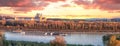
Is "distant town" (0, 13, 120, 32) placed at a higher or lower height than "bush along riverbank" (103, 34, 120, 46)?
higher

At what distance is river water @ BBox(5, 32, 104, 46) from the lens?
200 inches

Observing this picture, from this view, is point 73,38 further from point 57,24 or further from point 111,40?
point 111,40

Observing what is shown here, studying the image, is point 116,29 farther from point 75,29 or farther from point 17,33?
point 17,33

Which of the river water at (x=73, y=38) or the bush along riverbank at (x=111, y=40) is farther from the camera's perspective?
the river water at (x=73, y=38)

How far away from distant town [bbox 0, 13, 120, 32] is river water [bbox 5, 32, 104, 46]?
2.8 inches

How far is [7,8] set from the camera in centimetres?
524

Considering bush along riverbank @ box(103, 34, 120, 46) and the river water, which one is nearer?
bush along riverbank @ box(103, 34, 120, 46)

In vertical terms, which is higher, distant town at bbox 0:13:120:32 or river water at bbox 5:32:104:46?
distant town at bbox 0:13:120:32

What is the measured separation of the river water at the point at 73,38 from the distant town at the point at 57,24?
72 millimetres

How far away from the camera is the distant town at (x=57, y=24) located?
201 inches

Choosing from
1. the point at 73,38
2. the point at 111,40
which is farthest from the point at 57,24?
the point at 111,40

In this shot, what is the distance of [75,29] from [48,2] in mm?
428

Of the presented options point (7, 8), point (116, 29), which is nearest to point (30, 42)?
point (7, 8)

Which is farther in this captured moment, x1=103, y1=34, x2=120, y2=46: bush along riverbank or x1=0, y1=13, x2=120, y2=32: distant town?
x1=0, y1=13, x2=120, y2=32: distant town
